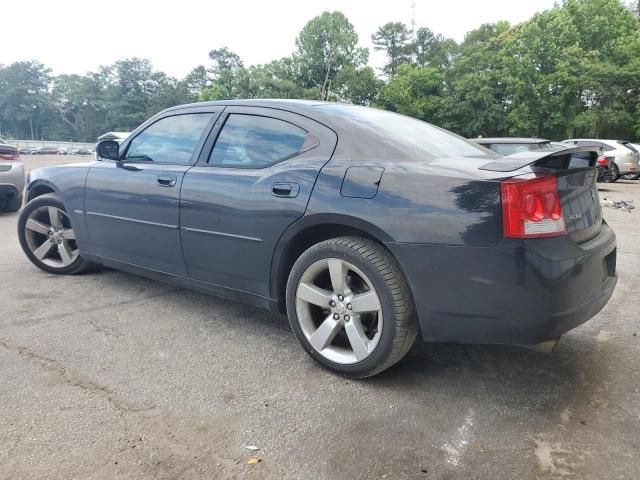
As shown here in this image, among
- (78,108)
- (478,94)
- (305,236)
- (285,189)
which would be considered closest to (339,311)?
(305,236)

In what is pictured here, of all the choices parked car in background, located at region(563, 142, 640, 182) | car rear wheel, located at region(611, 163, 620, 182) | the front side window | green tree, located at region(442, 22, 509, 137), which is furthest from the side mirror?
green tree, located at region(442, 22, 509, 137)

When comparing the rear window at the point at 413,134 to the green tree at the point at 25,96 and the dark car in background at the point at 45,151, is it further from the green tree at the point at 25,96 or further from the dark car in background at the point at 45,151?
the green tree at the point at 25,96

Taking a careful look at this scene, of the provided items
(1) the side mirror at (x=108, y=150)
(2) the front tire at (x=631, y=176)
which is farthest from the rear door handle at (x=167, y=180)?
(2) the front tire at (x=631, y=176)

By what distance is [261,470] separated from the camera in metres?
1.80

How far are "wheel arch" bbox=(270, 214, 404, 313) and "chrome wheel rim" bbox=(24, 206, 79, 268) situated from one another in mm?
2340

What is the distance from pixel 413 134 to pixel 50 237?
3347 mm

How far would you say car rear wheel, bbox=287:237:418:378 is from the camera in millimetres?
2307

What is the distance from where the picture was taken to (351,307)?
8.03 ft

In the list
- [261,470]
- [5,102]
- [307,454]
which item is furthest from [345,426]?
[5,102]

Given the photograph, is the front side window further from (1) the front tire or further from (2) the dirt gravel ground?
(1) the front tire

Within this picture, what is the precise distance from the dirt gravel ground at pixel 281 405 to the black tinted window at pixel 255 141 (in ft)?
3.60

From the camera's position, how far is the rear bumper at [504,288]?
2031 mm

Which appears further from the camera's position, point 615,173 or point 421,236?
point 615,173

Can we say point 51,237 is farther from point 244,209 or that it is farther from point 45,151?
point 45,151
